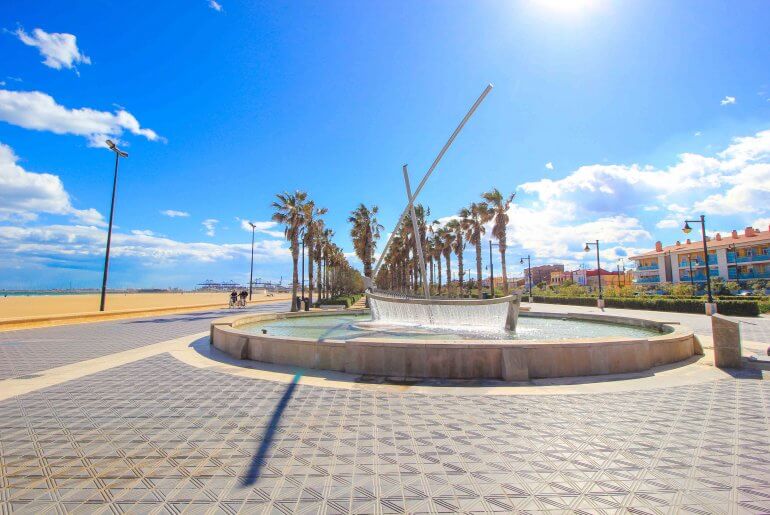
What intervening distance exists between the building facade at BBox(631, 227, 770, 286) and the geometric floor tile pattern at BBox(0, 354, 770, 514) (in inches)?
2370

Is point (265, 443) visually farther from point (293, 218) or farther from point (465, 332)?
point (293, 218)

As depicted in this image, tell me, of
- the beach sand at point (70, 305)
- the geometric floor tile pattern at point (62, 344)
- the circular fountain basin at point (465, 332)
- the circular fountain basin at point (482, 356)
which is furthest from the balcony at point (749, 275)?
the geometric floor tile pattern at point (62, 344)

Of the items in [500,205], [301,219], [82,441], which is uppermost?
[500,205]

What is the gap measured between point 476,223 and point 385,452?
40325 millimetres

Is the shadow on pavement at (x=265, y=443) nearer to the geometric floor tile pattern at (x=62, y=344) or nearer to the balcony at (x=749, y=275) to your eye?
the geometric floor tile pattern at (x=62, y=344)

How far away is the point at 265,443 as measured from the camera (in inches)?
164

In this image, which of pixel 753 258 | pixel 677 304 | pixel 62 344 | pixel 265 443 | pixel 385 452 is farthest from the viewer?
pixel 753 258

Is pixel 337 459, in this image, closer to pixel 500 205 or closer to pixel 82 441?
pixel 82 441

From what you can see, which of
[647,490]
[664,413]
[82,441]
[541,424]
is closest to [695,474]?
[647,490]

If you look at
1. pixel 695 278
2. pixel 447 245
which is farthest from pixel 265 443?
pixel 695 278

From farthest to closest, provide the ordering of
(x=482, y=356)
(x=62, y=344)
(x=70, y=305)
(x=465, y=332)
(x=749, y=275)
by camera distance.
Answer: (x=749, y=275), (x=70, y=305), (x=465, y=332), (x=62, y=344), (x=482, y=356)

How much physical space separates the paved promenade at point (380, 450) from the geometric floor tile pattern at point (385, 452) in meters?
0.02

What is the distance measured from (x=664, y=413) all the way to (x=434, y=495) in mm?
4052

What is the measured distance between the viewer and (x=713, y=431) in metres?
4.38
